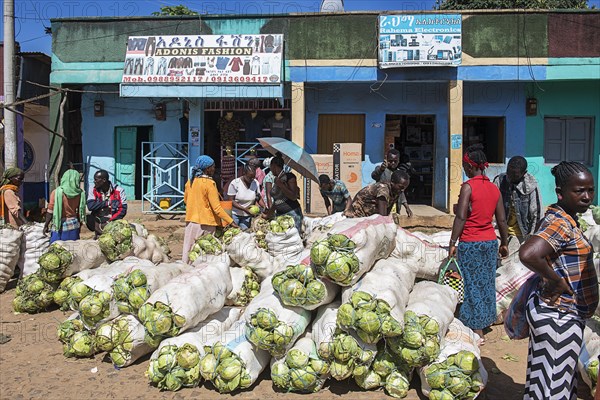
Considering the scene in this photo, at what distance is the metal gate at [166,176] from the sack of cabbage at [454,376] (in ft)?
33.3

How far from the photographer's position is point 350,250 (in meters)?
3.99

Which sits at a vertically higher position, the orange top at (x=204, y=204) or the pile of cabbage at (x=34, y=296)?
the orange top at (x=204, y=204)

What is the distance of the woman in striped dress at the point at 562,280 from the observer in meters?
2.74

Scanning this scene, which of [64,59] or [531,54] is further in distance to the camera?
[64,59]

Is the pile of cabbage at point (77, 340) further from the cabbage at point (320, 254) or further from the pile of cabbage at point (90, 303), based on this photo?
the cabbage at point (320, 254)

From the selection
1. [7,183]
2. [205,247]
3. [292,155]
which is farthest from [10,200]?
[292,155]

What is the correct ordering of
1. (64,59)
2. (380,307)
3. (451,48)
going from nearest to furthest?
(380,307), (451,48), (64,59)

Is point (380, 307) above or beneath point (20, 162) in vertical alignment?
beneath

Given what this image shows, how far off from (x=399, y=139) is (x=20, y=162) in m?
10.1

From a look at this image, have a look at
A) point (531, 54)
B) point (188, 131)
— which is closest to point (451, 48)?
point (531, 54)

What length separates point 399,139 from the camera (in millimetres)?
14484

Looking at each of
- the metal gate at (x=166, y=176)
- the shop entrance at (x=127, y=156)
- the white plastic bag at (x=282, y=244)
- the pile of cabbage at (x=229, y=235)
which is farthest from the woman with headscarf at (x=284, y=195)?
the shop entrance at (x=127, y=156)

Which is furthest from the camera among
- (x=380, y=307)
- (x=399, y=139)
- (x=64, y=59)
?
(x=399, y=139)

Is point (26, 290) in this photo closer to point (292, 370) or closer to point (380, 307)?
point (292, 370)
